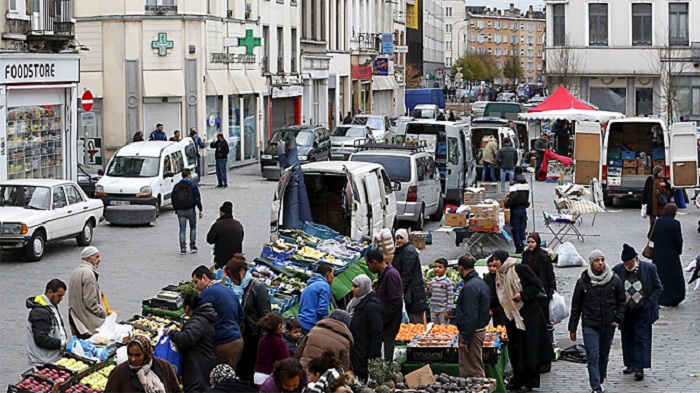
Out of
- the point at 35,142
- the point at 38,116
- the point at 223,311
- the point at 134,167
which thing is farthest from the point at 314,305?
the point at 38,116

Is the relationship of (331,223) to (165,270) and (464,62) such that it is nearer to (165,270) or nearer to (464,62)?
(165,270)

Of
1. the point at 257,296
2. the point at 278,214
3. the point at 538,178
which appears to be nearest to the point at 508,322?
the point at 257,296

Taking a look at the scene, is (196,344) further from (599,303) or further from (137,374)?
(599,303)

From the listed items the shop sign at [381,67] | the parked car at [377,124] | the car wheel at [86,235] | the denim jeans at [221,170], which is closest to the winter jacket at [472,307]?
the car wheel at [86,235]

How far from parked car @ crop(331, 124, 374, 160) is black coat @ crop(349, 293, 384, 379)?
32234 millimetres

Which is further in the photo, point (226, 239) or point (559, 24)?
point (559, 24)

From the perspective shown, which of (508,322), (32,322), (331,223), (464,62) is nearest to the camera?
(32,322)

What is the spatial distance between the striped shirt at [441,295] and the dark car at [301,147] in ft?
80.8

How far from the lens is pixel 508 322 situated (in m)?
14.7

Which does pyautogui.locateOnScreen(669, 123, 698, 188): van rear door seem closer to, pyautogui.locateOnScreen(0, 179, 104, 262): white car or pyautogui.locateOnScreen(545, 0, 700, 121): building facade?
pyautogui.locateOnScreen(0, 179, 104, 262): white car

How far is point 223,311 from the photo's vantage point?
1285 cm

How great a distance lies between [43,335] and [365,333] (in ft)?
11.2

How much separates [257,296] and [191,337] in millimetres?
1769

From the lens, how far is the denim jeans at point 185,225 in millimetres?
24625
